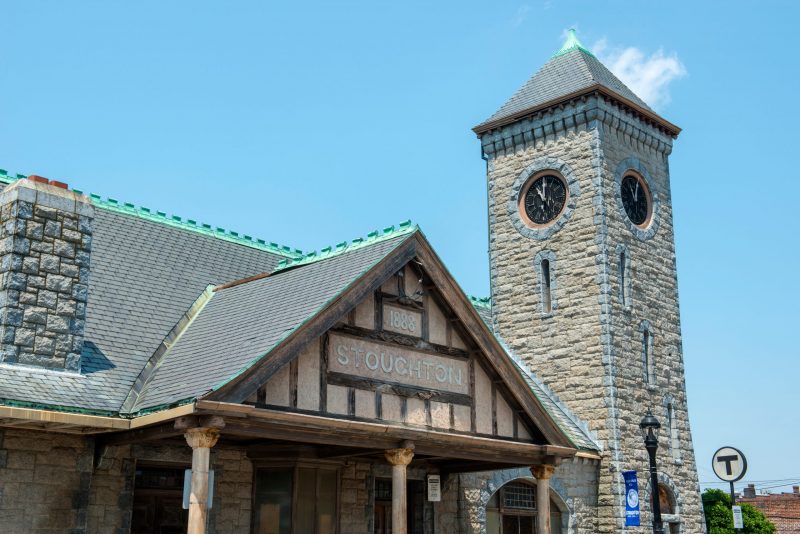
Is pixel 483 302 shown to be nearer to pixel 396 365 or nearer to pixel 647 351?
pixel 647 351

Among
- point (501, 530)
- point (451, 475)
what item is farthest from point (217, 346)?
point (501, 530)

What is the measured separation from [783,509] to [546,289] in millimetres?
30657

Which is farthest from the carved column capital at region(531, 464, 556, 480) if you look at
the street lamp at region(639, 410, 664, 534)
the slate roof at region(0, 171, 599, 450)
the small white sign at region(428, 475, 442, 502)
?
the small white sign at region(428, 475, 442, 502)

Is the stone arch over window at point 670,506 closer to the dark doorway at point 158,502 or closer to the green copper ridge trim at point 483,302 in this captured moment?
the green copper ridge trim at point 483,302

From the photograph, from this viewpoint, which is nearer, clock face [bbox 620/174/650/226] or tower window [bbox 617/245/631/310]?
tower window [bbox 617/245/631/310]

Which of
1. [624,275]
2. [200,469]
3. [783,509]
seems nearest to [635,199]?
[624,275]

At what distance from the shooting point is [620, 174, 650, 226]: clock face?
2694 centimetres

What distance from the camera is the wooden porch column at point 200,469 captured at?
12.9 meters

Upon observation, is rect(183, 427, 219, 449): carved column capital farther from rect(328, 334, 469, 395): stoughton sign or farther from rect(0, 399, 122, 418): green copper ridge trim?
rect(328, 334, 469, 395): stoughton sign

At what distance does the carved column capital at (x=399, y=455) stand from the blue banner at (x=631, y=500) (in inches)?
312

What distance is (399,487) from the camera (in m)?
15.4

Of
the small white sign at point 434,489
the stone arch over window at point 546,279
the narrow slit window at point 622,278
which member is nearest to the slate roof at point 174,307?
the small white sign at point 434,489

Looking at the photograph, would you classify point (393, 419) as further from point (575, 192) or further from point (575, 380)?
point (575, 192)

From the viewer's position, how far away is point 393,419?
15422mm
